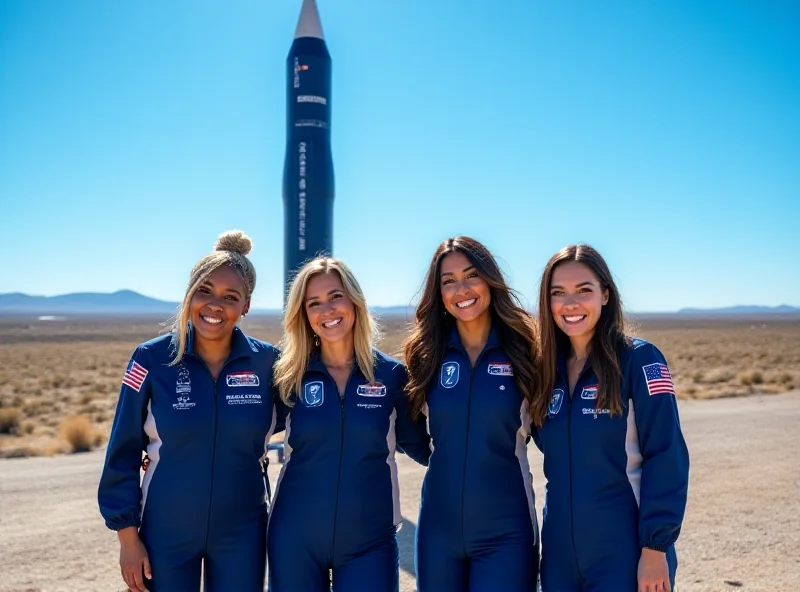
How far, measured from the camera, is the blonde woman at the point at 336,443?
322 centimetres

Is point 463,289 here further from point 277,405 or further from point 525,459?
point 277,405

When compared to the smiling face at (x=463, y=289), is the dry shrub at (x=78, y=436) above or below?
below

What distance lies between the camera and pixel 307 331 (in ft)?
12.2

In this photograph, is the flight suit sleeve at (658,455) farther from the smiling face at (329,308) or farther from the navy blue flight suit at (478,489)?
the smiling face at (329,308)

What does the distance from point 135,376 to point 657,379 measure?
8.20 ft

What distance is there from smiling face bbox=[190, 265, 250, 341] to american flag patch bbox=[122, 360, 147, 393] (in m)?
0.34

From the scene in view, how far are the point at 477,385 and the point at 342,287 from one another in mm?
901

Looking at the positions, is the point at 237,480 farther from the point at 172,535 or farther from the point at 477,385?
the point at 477,385

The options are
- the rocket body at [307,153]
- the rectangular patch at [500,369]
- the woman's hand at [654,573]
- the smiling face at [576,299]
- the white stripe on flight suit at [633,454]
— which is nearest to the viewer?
the woman's hand at [654,573]

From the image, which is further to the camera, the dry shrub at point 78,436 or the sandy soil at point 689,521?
the dry shrub at point 78,436

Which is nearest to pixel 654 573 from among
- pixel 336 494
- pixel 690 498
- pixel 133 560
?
pixel 336 494

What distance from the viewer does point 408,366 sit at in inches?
149

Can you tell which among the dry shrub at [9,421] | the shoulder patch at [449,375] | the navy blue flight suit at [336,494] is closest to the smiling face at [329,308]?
the navy blue flight suit at [336,494]

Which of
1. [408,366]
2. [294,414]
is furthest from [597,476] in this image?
[294,414]
